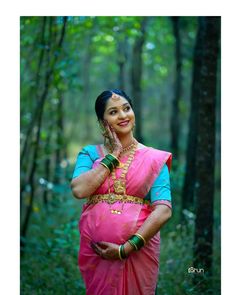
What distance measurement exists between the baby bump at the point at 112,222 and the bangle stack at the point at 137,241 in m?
0.06

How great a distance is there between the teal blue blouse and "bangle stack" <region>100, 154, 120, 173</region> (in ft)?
0.45

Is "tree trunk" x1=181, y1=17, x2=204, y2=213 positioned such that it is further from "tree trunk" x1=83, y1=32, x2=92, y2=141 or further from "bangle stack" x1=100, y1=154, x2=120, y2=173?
"tree trunk" x1=83, y1=32, x2=92, y2=141

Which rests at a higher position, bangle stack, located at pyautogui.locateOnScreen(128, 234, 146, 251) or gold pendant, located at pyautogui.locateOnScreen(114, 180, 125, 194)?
gold pendant, located at pyautogui.locateOnScreen(114, 180, 125, 194)

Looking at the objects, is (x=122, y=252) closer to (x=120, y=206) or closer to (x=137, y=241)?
(x=137, y=241)

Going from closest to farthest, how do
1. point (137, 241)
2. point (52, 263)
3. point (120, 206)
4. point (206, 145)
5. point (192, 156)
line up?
point (137, 241)
point (120, 206)
point (206, 145)
point (52, 263)
point (192, 156)

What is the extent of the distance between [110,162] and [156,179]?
0.96ft

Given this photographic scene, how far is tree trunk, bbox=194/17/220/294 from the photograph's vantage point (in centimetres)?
422

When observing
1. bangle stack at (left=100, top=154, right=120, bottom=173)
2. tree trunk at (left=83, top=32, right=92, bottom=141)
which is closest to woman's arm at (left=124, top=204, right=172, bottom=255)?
bangle stack at (left=100, top=154, right=120, bottom=173)

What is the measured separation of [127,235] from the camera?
301 cm

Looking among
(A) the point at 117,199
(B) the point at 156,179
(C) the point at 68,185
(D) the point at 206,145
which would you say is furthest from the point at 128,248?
(C) the point at 68,185

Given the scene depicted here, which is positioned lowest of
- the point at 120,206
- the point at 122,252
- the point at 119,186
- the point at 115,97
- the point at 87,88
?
the point at 122,252

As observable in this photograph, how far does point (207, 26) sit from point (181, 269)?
2.00 m
